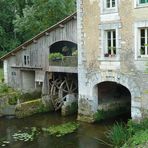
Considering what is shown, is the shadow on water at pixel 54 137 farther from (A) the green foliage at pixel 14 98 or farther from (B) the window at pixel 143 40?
(B) the window at pixel 143 40

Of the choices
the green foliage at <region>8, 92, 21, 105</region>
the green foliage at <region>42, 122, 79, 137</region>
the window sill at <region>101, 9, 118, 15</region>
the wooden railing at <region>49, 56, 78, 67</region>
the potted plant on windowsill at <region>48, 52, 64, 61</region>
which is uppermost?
the window sill at <region>101, 9, 118, 15</region>

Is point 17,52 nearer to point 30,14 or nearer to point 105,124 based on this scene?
point 30,14

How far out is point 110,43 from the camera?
17188 mm

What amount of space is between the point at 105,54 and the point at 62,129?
4.54 m

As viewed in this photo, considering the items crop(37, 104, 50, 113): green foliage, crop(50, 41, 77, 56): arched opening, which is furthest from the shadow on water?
crop(50, 41, 77, 56): arched opening

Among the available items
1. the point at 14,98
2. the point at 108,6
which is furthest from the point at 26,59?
the point at 108,6

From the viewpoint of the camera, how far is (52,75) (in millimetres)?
23469

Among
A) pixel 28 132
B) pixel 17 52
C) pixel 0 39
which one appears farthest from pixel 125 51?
pixel 0 39

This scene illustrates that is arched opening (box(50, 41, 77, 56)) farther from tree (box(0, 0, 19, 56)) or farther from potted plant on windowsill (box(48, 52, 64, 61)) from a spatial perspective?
tree (box(0, 0, 19, 56))

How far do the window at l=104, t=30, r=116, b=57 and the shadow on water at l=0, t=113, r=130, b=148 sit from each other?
3.93m

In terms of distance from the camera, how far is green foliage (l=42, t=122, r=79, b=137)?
1701 centimetres

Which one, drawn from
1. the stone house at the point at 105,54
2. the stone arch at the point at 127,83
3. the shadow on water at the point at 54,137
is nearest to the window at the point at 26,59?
the stone house at the point at 105,54

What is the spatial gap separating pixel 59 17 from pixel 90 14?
13.9 meters

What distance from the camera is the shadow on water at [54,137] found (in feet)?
50.0
